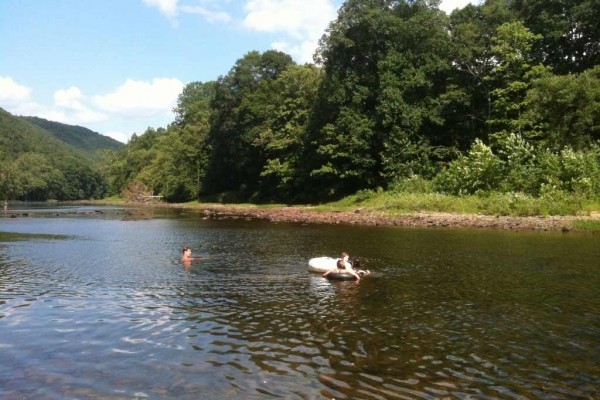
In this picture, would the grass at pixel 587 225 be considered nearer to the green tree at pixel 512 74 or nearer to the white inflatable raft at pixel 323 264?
the green tree at pixel 512 74

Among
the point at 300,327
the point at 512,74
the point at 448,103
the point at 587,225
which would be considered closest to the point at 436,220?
the point at 587,225

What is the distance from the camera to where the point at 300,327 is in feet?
47.6

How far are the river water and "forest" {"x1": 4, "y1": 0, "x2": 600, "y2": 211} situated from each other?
2495 centimetres

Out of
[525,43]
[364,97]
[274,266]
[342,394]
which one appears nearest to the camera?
[342,394]

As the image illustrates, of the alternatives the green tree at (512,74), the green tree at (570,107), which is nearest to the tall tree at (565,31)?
the green tree at (512,74)

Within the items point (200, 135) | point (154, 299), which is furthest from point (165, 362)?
point (200, 135)

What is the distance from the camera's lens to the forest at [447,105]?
4972cm

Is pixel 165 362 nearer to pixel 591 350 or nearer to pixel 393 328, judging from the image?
pixel 393 328

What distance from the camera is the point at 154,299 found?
18.3 metres

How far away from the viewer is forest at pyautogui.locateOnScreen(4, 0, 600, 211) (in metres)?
49.7

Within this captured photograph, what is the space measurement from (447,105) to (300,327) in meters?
56.8

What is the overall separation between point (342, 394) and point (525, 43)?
5884 centimetres

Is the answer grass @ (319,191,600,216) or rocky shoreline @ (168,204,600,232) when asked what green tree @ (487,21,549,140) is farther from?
rocky shoreline @ (168,204,600,232)

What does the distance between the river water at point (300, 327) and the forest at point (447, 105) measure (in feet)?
81.9
